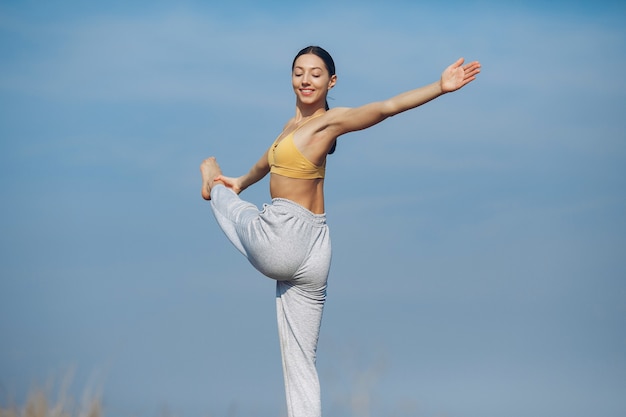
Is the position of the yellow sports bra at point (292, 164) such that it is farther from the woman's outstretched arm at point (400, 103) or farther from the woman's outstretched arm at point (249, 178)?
the woman's outstretched arm at point (249, 178)

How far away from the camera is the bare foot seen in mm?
7777

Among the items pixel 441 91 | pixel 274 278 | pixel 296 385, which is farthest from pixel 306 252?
pixel 441 91

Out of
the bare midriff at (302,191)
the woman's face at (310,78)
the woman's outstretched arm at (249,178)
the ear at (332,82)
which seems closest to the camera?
the bare midriff at (302,191)

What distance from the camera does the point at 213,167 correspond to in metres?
7.91

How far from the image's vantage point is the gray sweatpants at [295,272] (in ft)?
22.7

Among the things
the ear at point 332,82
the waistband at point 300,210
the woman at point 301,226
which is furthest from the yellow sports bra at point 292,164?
the ear at point 332,82

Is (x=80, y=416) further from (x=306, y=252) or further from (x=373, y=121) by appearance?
(x=373, y=121)

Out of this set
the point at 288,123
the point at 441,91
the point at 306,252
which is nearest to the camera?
the point at 441,91

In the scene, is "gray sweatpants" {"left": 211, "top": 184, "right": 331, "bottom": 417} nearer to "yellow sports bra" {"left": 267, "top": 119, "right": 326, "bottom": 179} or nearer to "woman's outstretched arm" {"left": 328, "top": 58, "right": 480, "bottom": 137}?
"yellow sports bra" {"left": 267, "top": 119, "right": 326, "bottom": 179}

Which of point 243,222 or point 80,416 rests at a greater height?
point 243,222

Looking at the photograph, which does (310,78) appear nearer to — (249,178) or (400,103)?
(400,103)

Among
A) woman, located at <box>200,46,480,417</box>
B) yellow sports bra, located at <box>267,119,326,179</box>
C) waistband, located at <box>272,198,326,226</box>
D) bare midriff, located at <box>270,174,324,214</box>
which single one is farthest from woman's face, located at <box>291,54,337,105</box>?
waistband, located at <box>272,198,326,226</box>

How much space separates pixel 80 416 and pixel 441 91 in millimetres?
2758

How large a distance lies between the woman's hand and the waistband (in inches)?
42.7
